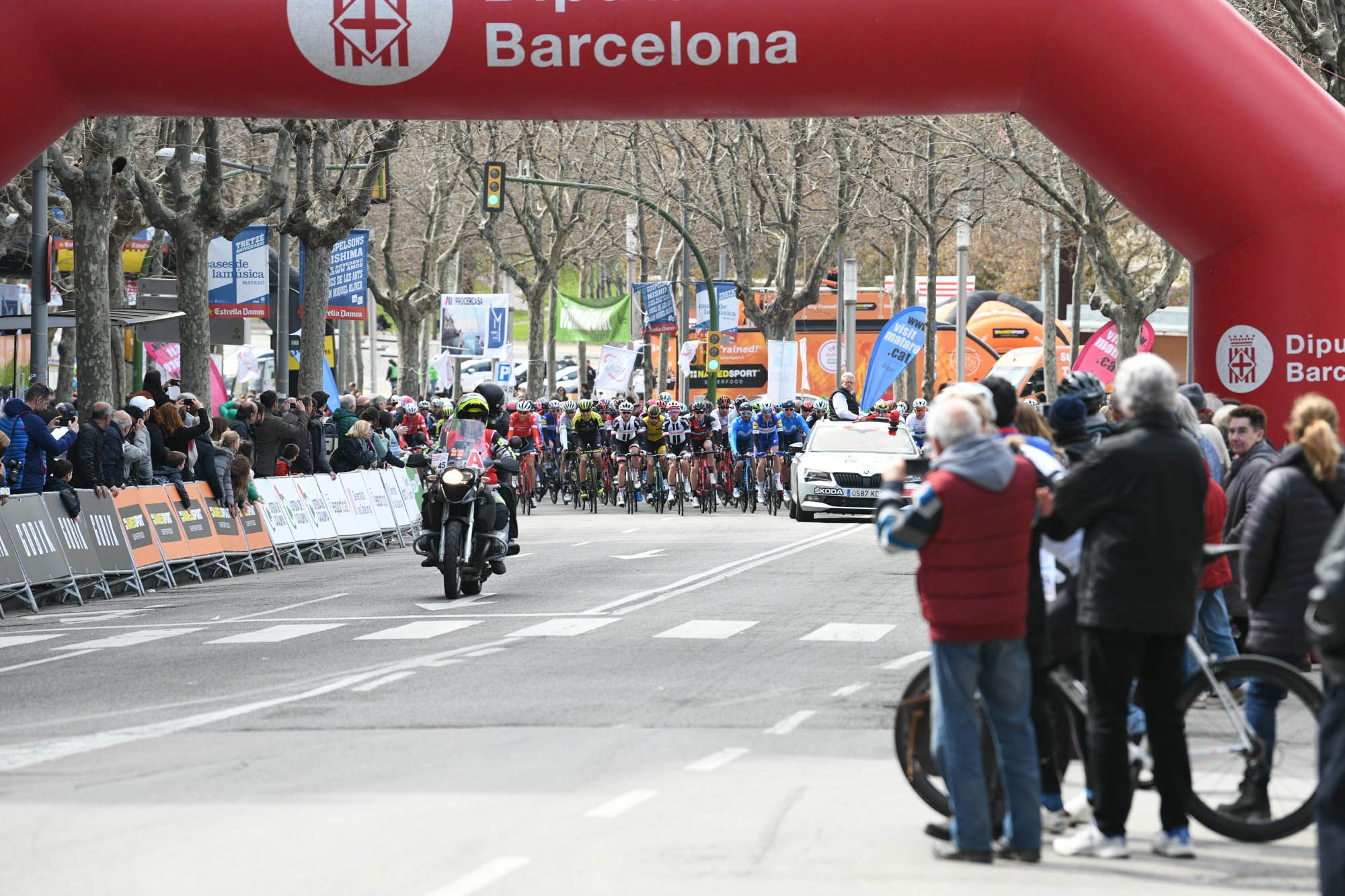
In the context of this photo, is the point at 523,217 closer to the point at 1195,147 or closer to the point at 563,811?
the point at 1195,147

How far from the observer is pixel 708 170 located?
165 ft

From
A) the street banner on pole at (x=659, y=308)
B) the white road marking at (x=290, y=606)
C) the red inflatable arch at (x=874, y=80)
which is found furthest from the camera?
the street banner on pole at (x=659, y=308)

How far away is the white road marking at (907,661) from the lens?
13141mm

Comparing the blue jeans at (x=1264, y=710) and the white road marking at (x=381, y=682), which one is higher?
the blue jeans at (x=1264, y=710)

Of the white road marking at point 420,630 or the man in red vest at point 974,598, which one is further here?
the white road marking at point 420,630

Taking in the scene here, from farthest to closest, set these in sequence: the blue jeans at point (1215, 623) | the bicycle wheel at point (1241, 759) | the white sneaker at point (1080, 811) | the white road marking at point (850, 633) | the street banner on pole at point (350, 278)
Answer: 1. the street banner on pole at point (350, 278)
2. the white road marking at point (850, 633)
3. the blue jeans at point (1215, 623)
4. the white sneaker at point (1080, 811)
5. the bicycle wheel at point (1241, 759)

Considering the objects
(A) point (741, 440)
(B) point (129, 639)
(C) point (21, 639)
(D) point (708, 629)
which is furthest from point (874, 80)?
(A) point (741, 440)

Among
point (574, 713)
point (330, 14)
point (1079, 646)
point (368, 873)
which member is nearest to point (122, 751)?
Answer: point (574, 713)

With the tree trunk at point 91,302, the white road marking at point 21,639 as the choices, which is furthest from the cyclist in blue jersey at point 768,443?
the white road marking at point 21,639

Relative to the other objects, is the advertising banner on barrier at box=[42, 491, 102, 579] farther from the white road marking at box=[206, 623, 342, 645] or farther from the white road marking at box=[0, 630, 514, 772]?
the white road marking at box=[0, 630, 514, 772]

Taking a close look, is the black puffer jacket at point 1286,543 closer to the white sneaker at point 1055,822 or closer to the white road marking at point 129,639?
the white sneaker at point 1055,822

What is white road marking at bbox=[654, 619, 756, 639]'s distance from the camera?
15070 millimetres

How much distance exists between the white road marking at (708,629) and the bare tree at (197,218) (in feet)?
51.5

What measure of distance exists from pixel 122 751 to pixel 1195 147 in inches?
309
